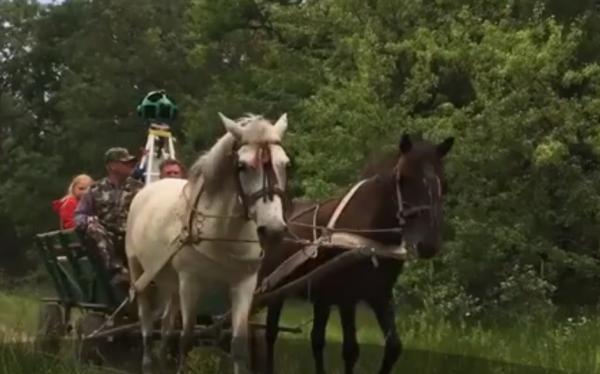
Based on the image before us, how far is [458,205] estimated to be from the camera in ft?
62.8

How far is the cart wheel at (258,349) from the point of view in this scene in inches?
418

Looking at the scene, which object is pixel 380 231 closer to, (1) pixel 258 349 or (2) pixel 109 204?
(1) pixel 258 349

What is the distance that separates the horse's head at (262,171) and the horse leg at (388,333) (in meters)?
2.06

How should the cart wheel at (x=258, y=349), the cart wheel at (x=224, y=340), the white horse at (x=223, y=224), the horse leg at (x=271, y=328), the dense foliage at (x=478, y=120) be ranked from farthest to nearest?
the dense foliage at (x=478, y=120) < the horse leg at (x=271, y=328) < the cart wheel at (x=258, y=349) < the cart wheel at (x=224, y=340) < the white horse at (x=223, y=224)

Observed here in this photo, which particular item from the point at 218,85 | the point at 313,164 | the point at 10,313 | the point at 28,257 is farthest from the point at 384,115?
the point at 28,257

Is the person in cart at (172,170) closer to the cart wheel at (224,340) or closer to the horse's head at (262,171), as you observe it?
the cart wheel at (224,340)

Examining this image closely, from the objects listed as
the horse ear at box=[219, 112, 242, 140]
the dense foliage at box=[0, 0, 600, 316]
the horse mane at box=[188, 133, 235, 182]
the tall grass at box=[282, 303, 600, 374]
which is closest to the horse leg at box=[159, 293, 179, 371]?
the horse mane at box=[188, 133, 235, 182]

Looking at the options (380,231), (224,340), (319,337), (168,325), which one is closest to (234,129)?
(168,325)

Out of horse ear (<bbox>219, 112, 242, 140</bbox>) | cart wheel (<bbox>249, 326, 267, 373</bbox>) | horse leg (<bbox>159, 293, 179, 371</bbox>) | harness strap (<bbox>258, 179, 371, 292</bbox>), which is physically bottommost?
cart wheel (<bbox>249, 326, 267, 373</bbox>)

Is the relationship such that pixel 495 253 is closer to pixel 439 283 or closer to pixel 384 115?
pixel 439 283

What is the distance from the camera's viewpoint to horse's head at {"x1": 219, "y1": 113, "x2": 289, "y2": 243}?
25.5 feet

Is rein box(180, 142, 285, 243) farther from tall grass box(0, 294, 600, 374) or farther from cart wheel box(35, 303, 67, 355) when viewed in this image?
cart wheel box(35, 303, 67, 355)

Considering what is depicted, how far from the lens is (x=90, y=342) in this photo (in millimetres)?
10203

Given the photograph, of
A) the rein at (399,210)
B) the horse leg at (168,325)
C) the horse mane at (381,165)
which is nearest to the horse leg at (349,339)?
the rein at (399,210)
